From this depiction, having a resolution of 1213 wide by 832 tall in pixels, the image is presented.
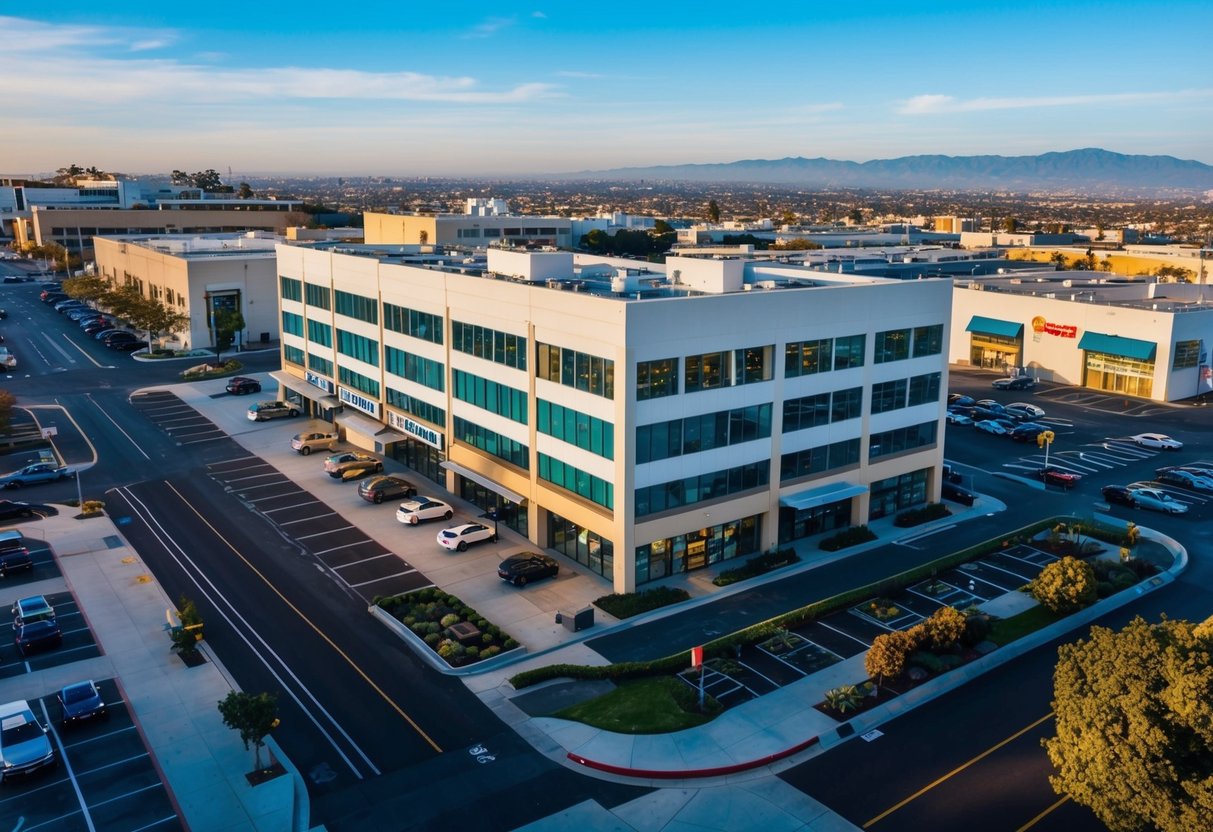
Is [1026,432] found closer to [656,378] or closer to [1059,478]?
[1059,478]

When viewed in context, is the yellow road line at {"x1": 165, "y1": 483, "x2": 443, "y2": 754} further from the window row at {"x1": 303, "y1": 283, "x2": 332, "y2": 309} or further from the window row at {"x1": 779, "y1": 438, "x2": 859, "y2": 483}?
the window row at {"x1": 303, "y1": 283, "x2": 332, "y2": 309}

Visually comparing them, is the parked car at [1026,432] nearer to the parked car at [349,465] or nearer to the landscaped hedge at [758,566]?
the landscaped hedge at [758,566]

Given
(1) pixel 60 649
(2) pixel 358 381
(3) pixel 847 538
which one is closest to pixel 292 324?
(2) pixel 358 381

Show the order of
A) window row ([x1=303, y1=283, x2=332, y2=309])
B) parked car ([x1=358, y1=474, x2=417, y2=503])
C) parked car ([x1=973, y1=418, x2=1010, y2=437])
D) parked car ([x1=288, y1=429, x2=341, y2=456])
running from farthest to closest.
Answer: parked car ([x1=973, y1=418, x2=1010, y2=437]), window row ([x1=303, y1=283, x2=332, y2=309]), parked car ([x1=288, y1=429, x2=341, y2=456]), parked car ([x1=358, y1=474, x2=417, y2=503])

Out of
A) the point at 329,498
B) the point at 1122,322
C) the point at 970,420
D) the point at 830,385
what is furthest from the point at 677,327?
the point at 1122,322

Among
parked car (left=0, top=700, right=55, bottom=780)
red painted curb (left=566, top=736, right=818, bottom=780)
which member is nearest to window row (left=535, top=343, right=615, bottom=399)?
red painted curb (left=566, top=736, right=818, bottom=780)

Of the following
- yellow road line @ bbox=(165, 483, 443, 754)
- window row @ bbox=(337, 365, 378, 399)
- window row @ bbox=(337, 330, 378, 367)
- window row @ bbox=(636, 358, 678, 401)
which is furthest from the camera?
window row @ bbox=(337, 365, 378, 399)

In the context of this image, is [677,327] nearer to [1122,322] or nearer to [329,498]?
[329,498]

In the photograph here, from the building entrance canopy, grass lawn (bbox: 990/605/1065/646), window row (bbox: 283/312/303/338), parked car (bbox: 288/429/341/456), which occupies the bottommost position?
grass lawn (bbox: 990/605/1065/646)
